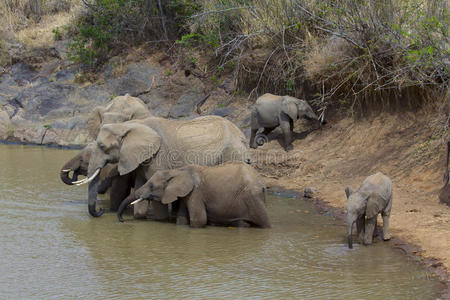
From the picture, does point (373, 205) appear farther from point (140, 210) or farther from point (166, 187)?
point (140, 210)

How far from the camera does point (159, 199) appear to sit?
8.52 meters

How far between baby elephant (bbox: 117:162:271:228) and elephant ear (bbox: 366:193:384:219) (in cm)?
151

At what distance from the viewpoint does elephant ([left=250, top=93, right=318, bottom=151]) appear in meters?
12.9

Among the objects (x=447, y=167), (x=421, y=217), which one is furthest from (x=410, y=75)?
(x=421, y=217)

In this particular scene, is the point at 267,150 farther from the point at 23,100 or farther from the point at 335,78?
the point at 23,100

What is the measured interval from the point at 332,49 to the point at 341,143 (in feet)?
6.10

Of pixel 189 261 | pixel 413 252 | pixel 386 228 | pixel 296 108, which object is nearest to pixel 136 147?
pixel 189 261

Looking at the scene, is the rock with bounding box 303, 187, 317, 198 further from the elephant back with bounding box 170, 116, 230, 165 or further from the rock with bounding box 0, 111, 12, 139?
the rock with bounding box 0, 111, 12, 139

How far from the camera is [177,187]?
8352mm

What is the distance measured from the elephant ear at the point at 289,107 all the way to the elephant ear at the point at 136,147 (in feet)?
14.1

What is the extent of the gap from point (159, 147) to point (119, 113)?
2.06 meters

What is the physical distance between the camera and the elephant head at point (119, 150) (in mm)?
8852

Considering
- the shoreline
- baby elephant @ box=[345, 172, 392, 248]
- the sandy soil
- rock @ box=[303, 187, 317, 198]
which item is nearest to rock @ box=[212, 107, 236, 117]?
the sandy soil

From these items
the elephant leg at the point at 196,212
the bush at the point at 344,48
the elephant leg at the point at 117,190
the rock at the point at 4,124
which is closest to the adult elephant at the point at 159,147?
the elephant leg at the point at 117,190
